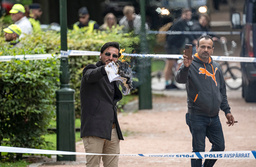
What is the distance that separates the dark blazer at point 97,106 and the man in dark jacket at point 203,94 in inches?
36.8

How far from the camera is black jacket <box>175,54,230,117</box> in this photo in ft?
21.7

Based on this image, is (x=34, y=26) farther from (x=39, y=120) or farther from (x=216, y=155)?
(x=216, y=155)

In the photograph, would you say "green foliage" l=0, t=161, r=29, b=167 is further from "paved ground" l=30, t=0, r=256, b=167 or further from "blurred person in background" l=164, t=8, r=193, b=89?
"blurred person in background" l=164, t=8, r=193, b=89

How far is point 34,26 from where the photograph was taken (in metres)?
13.5

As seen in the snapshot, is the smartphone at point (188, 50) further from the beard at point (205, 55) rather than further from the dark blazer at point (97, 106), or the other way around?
the dark blazer at point (97, 106)

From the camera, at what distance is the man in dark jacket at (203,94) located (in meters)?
6.62

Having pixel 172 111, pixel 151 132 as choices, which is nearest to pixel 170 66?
pixel 172 111

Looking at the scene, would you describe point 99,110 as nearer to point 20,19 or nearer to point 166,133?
point 166,133

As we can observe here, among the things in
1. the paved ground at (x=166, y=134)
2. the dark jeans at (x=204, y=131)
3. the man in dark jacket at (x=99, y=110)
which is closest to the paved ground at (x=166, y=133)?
the paved ground at (x=166, y=134)

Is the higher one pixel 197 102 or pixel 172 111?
pixel 197 102

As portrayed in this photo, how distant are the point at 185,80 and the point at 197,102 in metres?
0.27

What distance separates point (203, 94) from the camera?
6.62 meters

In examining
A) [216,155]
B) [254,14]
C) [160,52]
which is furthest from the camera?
[254,14]

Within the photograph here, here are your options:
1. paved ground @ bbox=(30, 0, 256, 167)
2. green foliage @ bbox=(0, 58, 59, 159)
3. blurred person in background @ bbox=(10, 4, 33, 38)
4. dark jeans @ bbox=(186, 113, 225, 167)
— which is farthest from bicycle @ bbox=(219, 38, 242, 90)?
dark jeans @ bbox=(186, 113, 225, 167)
